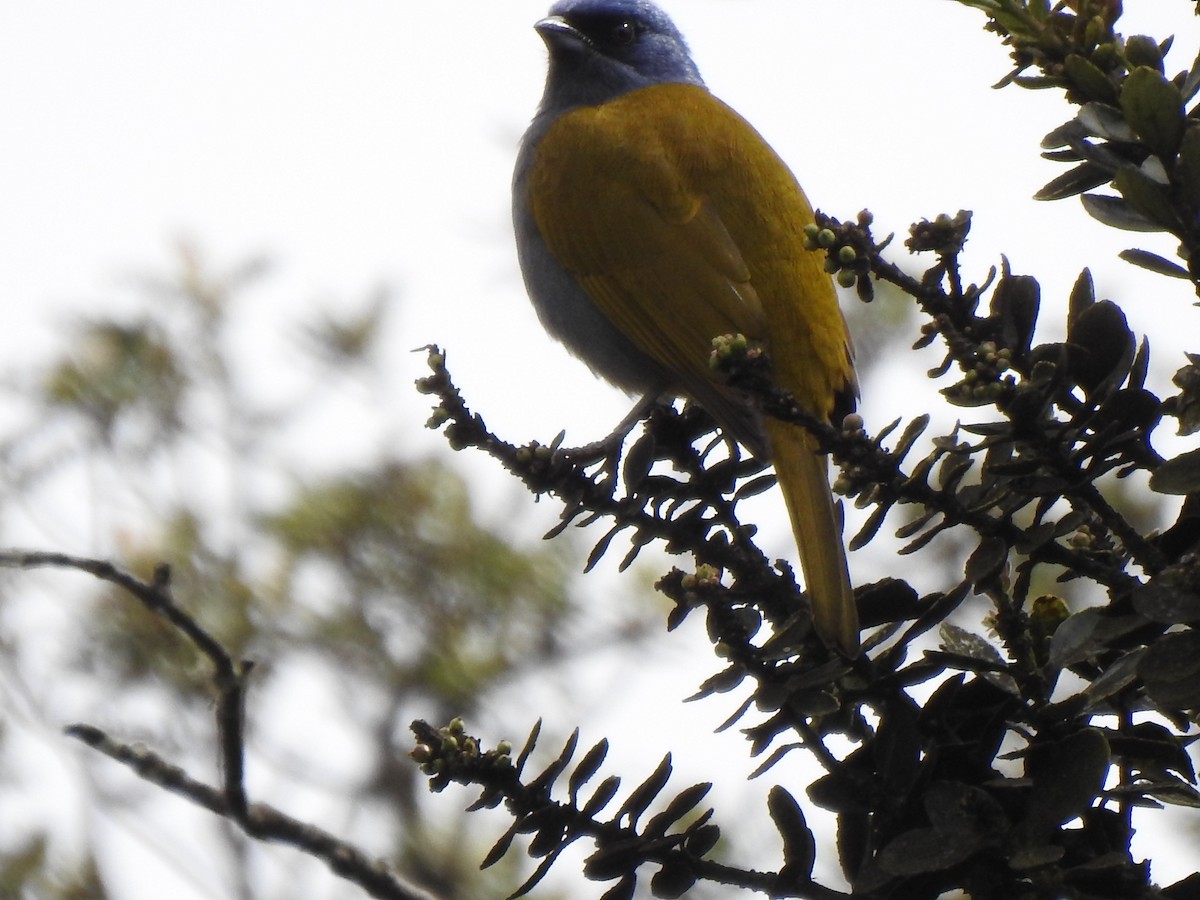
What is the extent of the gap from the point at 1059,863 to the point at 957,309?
0.59 meters

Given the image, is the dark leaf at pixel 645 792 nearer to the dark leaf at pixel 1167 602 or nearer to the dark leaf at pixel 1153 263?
the dark leaf at pixel 1167 602

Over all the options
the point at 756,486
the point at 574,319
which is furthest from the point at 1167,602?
the point at 574,319

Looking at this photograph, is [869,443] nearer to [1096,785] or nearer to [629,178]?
[1096,785]

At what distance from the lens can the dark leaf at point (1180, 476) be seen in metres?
1.50

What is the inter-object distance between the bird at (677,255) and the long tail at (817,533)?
0.01 meters

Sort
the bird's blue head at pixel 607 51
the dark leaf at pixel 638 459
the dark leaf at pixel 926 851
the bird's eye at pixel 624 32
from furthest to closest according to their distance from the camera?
the bird's eye at pixel 624 32 → the bird's blue head at pixel 607 51 → the dark leaf at pixel 638 459 → the dark leaf at pixel 926 851

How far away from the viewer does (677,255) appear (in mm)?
3971

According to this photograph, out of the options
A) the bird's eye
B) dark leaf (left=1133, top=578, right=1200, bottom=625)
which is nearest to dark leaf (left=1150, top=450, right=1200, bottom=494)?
dark leaf (left=1133, top=578, right=1200, bottom=625)

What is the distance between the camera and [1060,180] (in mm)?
1752

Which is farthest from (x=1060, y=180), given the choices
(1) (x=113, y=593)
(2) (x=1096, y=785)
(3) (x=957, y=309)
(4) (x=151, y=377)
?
(4) (x=151, y=377)

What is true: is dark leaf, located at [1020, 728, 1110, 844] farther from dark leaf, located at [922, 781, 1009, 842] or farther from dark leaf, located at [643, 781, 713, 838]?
dark leaf, located at [643, 781, 713, 838]

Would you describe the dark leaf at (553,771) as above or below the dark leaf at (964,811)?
above

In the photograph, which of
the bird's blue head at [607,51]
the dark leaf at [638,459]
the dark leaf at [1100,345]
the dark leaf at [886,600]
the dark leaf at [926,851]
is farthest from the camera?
the bird's blue head at [607,51]

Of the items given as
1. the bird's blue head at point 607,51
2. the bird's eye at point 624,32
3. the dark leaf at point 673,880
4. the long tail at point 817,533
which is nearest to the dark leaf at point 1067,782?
the long tail at point 817,533
